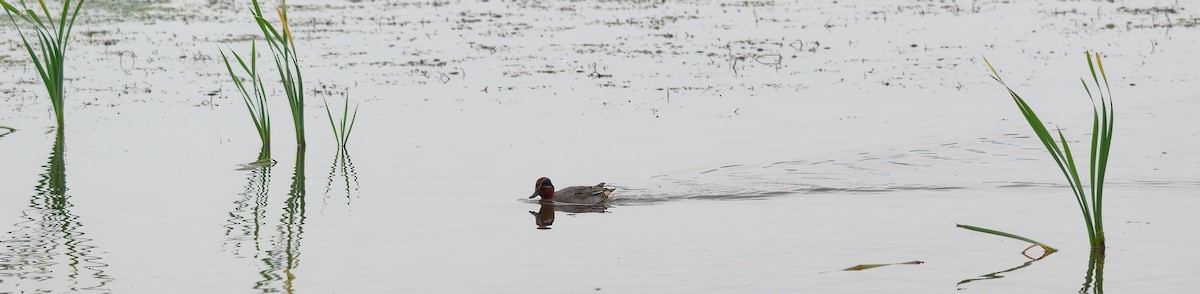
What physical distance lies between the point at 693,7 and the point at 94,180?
12795 millimetres

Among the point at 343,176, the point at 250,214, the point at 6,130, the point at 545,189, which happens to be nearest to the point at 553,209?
the point at 545,189

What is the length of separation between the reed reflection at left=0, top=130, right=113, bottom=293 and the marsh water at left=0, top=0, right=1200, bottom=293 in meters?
0.03

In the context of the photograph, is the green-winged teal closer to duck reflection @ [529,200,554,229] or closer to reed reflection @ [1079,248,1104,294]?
duck reflection @ [529,200,554,229]

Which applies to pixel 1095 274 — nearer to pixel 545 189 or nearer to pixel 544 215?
pixel 544 215

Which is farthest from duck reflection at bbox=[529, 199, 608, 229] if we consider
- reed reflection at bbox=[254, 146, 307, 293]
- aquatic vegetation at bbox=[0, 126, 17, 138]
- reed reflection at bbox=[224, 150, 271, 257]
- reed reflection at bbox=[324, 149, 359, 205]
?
aquatic vegetation at bbox=[0, 126, 17, 138]

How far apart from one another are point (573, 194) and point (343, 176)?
192cm

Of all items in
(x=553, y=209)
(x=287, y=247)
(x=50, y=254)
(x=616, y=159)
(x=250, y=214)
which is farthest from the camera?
(x=616, y=159)

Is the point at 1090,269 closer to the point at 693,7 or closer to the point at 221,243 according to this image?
the point at 221,243

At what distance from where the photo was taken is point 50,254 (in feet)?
25.7

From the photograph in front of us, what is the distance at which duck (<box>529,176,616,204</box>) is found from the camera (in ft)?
31.0

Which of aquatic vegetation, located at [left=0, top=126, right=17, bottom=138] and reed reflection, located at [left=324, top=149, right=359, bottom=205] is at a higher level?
aquatic vegetation, located at [left=0, top=126, right=17, bottom=138]

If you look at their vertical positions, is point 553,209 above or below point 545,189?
below

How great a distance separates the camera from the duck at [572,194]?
31.0 feet

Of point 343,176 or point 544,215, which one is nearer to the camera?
point 544,215
